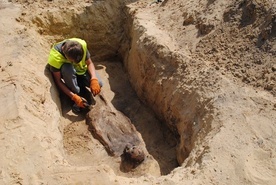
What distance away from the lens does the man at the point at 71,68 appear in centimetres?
427

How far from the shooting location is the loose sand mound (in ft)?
A: 9.71

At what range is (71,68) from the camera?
4469mm

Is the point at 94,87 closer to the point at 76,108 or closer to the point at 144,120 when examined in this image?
the point at 76,108

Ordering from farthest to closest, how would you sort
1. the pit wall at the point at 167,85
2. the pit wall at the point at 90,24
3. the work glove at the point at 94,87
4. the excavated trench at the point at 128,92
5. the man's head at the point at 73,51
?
the pit wall at the point at 90,24, the work glove at the point at 94,87, the man's head at the point at 73,51, the excavated trench at the point at 128,92, the pit wall at the point at 167,85

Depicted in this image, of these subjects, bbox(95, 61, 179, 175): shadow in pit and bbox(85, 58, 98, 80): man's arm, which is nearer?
bbox(95, 61, 179, 175): shadow in pit

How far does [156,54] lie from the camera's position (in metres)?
4.50

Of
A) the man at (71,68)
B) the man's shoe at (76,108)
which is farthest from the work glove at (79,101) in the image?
the man's shoe at (76,108)

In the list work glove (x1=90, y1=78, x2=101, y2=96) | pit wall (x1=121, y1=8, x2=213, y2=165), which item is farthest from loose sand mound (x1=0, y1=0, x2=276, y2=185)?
work glove (x1=90, y1=78, x2=101, y2=96)

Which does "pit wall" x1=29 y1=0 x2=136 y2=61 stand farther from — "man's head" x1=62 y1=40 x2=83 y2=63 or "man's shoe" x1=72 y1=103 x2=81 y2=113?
"man's shoe" x1=72 y1=103 x2=81 y2=113

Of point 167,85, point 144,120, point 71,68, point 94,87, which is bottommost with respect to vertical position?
point 144,120

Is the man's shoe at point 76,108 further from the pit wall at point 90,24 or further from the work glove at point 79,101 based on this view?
the pit wall at point 90,24

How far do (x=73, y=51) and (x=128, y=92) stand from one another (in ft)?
4.10

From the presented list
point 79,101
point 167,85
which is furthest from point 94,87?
point 167,85

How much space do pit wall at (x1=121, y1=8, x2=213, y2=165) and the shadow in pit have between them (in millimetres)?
103
